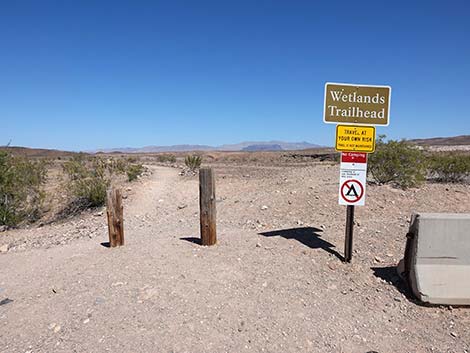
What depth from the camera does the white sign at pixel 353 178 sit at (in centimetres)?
538

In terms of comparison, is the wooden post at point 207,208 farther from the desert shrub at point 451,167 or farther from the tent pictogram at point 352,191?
the desert shrub at point 451,167

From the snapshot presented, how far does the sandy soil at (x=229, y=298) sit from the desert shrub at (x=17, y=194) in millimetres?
5298

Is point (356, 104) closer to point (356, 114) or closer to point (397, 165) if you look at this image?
point (356, 114)

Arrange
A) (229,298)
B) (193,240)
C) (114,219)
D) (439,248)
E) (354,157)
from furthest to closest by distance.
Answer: (193,240)
(114,219)
(354,157)
(439,248)
(229,298)

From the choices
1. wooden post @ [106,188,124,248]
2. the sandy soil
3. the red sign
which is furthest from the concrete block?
wooden post @ [106,188,124,248]

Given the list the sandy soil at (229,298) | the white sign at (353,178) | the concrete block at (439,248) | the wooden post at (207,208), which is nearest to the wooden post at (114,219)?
the sandy soil at (229,298)

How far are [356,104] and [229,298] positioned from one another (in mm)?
3215

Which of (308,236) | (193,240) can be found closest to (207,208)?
(193,240)

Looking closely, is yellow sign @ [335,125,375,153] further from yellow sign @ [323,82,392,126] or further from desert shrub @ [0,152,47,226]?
desert shrub @ [0,152,47,226]

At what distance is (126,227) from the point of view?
30.3 ft

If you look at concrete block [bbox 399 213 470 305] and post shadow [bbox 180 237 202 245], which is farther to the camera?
post shadow [bbox 180 237 202 245]

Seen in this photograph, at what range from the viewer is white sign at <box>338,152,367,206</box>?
538 centimetres

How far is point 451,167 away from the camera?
1315 cm

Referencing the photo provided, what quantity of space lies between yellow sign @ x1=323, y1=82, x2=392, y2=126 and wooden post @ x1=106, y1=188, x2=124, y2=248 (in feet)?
12.6
